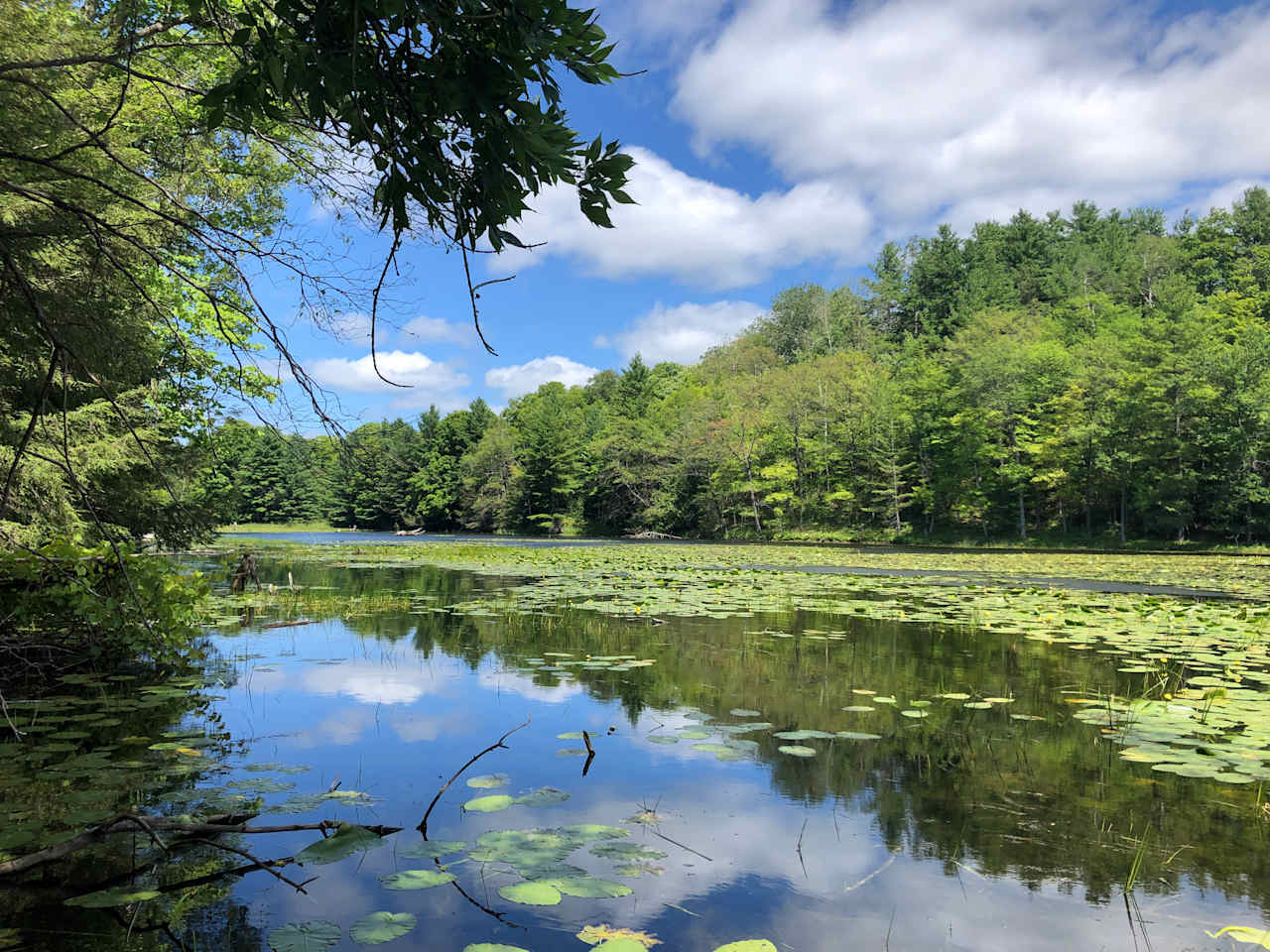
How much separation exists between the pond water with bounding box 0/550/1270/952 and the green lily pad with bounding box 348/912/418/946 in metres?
0.02

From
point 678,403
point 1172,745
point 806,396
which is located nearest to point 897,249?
point 678,403

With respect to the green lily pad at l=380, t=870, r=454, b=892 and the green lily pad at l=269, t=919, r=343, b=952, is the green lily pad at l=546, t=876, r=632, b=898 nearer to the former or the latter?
the green lily pad at l=380, t=870, r=454, b=892

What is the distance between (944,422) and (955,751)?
3965cm

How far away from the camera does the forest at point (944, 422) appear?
99.4 feet

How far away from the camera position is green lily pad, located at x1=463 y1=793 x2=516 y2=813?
2.93 m

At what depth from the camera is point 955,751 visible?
3.80m

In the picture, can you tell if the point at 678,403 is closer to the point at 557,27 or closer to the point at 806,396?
the point at 806,396

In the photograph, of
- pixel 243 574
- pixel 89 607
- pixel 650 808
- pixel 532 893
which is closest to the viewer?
pixel 532 893

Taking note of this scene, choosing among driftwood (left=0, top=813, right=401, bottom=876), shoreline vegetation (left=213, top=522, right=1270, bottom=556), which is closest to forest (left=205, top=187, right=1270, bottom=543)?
shoreline vegetation (left=213, top=522, right=1270, bottom=556)

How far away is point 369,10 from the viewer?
1.72 meters

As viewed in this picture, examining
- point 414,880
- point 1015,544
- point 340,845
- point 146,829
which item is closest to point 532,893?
point 414,880

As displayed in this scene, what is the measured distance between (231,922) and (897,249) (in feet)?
264

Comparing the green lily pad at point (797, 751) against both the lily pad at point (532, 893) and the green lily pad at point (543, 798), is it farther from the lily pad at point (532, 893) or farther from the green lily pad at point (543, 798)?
the lily pad at point (532, 893)

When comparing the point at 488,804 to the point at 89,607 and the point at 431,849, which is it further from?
the point at 89,607
